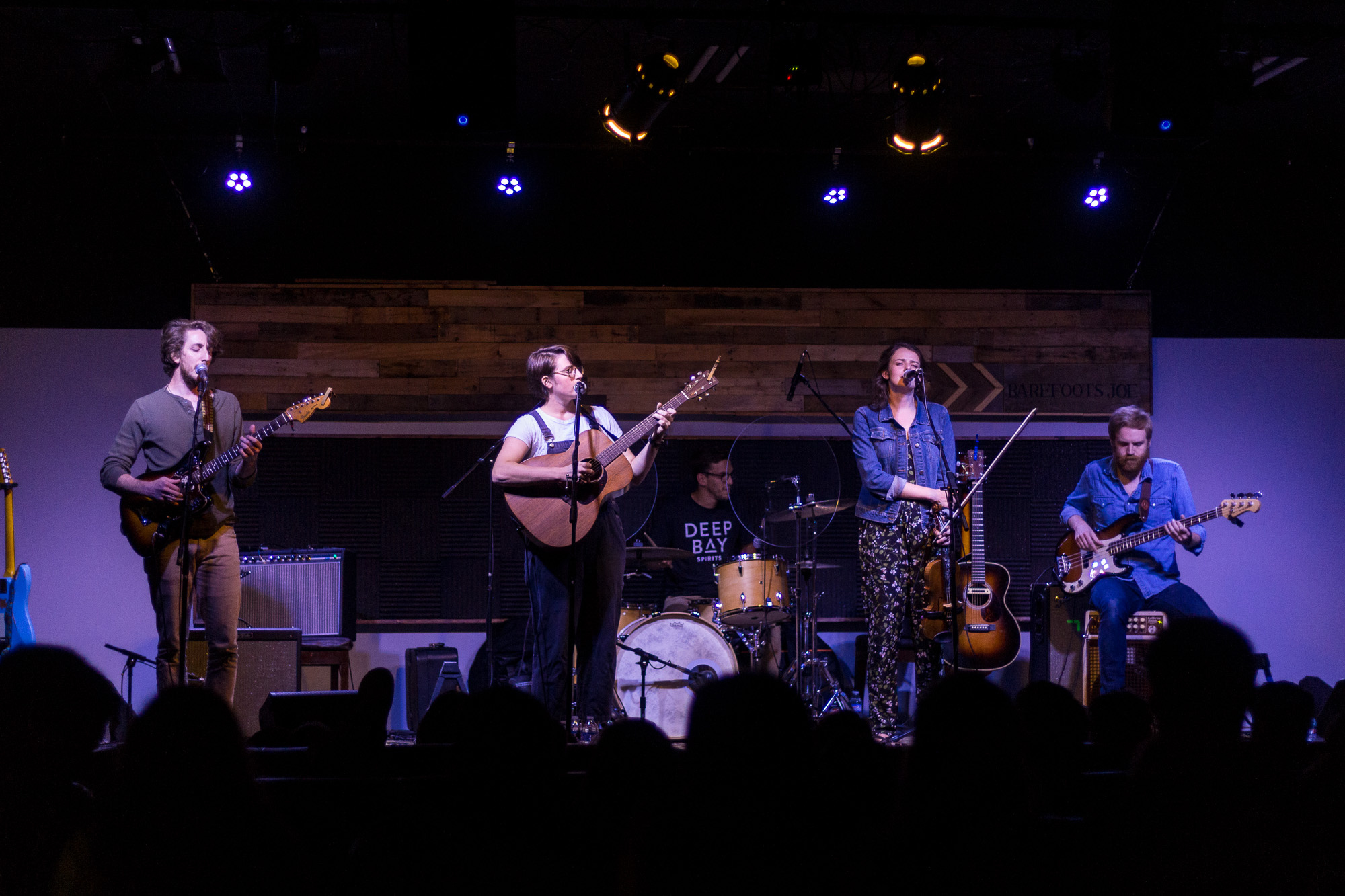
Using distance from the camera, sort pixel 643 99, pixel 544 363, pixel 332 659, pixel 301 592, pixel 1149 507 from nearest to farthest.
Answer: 1. pixel 544 363
2. pixel 643 99
3. pixel 1149 507
4. pixel 332 659
5. pixel 301 592

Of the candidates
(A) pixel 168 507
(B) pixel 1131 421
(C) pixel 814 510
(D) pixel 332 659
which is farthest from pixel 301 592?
(B) pixel 1131 421

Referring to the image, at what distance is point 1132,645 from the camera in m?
6.79

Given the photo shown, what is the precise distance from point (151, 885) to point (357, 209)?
22.4ft

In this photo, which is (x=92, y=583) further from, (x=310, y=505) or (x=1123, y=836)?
(x=1123, y=836)

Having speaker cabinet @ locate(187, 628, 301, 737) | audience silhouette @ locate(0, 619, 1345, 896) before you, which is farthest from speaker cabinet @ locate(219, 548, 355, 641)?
audience silhouette @ locate(0, 619, 1345, 896)

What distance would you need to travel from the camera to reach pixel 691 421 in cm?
812

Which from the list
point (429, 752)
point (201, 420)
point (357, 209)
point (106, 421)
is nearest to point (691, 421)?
point (357, 209)

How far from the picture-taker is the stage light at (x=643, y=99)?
256 inches

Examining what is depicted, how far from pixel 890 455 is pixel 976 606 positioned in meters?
1.06

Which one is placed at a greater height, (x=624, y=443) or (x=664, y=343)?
(x=664, y=343)

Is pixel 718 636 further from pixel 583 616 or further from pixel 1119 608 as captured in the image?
pixel 1119 608

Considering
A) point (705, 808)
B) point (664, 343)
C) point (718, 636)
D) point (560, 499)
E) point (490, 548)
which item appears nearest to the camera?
point (705, 808)

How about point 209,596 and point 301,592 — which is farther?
point 301,592

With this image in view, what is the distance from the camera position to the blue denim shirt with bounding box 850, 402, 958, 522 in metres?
6.48
